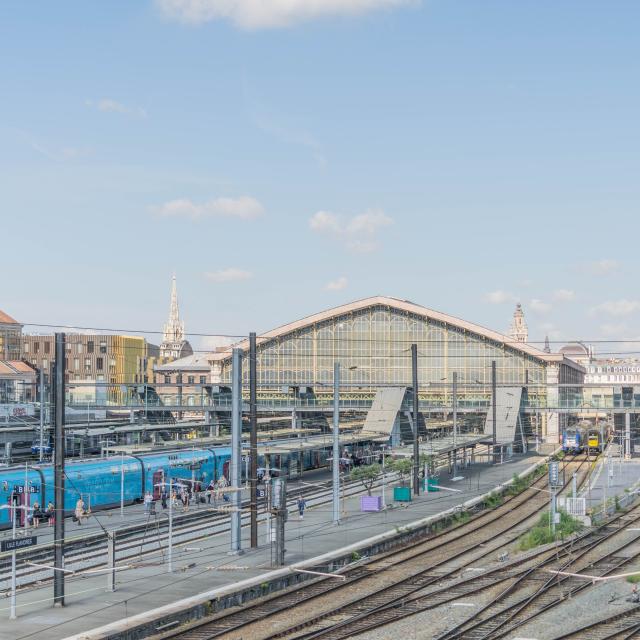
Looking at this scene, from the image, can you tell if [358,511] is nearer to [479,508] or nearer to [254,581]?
[479,508]

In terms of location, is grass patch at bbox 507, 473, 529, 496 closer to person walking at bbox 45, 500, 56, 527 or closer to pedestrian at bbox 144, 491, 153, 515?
pedestrian at bbox 144, 491, 153, 515

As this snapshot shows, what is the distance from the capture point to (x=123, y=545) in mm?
37625

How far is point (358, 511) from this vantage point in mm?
49219

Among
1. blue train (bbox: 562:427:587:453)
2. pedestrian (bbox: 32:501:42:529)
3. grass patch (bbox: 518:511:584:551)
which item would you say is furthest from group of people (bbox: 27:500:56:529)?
blue train (bbox: 562:427:587:453)

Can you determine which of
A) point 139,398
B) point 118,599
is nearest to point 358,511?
point 118,599

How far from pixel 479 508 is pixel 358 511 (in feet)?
23.5

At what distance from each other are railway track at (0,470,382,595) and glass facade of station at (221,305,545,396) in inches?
2170

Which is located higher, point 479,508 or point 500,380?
point 500,380

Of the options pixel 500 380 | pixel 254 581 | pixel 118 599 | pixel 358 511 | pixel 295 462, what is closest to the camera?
pixel 118 599

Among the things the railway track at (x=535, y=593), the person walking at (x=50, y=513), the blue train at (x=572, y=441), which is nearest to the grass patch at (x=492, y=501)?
the railway track at (x=535, y=593)

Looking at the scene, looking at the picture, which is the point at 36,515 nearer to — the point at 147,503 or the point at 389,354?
the point at 147,503

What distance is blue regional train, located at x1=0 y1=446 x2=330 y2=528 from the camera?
1620 inches

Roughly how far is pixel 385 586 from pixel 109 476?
67.6 ft

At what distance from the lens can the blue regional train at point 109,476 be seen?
4116 cm
